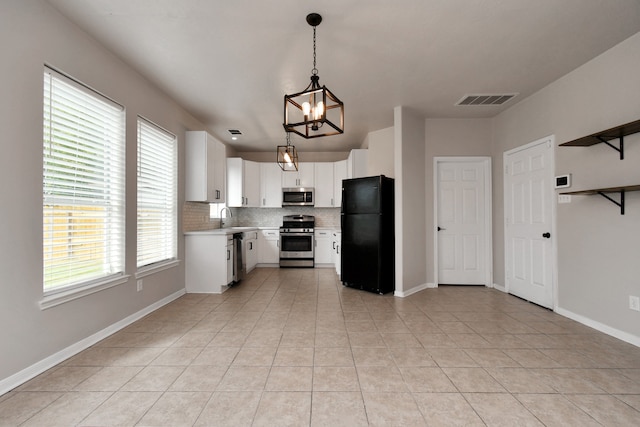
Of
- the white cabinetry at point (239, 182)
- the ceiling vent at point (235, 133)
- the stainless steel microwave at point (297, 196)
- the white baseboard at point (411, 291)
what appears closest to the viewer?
the white baseboard at point (411, 291)

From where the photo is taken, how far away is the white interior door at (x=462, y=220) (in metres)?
4.51

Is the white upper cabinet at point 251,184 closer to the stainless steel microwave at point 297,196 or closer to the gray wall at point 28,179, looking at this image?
the stainless steel microwave at point 297,196

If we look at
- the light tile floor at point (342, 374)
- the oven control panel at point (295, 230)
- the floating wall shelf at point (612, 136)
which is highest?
the floating wall shelf at point (612, 136)

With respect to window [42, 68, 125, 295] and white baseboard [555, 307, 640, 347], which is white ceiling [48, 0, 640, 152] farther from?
white baseboard [555, 307, 640, 347]

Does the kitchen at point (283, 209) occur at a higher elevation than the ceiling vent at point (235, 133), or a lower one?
lower

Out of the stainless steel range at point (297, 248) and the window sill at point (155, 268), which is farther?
the stainless steel range at point (297, 248)

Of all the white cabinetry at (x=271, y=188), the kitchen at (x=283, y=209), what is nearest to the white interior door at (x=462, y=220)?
the kitchen at (x=283, y=209)

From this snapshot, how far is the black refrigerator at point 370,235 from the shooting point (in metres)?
4.14

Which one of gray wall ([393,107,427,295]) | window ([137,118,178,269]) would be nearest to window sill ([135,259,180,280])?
window ([137,118,178,269])

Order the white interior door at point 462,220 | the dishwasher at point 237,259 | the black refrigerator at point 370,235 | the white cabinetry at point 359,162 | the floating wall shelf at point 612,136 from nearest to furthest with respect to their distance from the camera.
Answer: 1. the floating wall shelf at point 612,136
2. the black refrigerator at point 370,235
3. the white interior door at point 462,220
4. the dishwasher at point 237,259
5. the white cabinetry at point 359,162

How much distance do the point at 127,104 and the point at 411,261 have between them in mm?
4000

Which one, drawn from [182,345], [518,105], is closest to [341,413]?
[182,345]

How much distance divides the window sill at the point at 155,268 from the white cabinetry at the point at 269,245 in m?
2.45

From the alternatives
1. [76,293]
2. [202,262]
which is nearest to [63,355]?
[76,293]
